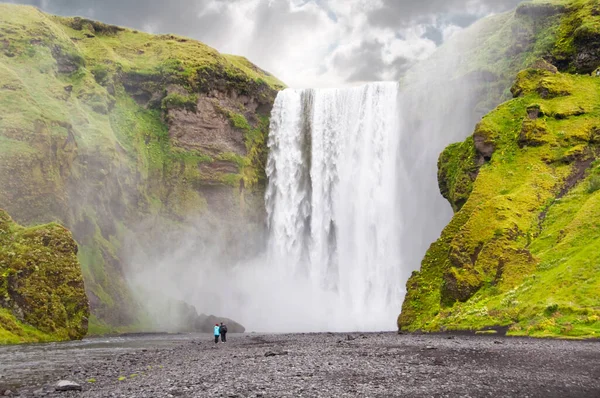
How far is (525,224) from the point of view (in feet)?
111

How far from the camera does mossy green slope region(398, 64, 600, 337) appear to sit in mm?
25641

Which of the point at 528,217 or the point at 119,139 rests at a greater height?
the point at 119,139

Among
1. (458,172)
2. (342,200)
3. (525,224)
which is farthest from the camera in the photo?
(342,200)

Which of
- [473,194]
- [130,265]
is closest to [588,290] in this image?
[473,194]

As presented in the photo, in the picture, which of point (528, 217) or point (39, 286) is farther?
point (39, 286)

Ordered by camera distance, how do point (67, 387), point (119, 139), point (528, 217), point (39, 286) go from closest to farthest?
point (67, 387)
point (528, 217)
point (39, 286)
point (119, 139)

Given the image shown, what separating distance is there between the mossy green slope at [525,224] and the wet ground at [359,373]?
477 centimetres

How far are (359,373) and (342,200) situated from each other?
57166 mm

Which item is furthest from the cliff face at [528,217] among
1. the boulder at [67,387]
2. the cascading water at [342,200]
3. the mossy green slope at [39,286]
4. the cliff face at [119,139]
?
the cliff face at [119,139]

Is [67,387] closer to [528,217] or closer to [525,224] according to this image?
[525,224]

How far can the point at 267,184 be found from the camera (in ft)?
269

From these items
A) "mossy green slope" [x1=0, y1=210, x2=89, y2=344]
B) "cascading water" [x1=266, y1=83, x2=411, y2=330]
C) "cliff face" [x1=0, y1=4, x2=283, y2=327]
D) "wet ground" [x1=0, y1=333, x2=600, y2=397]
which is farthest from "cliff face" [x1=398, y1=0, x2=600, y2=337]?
"cliff face" [x1=0, y1=4, x2=283, y2=327]

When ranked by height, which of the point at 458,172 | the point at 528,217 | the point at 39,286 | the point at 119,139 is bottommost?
the point at 39,286

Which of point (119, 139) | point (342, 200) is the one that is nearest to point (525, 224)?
point (342, 200)
